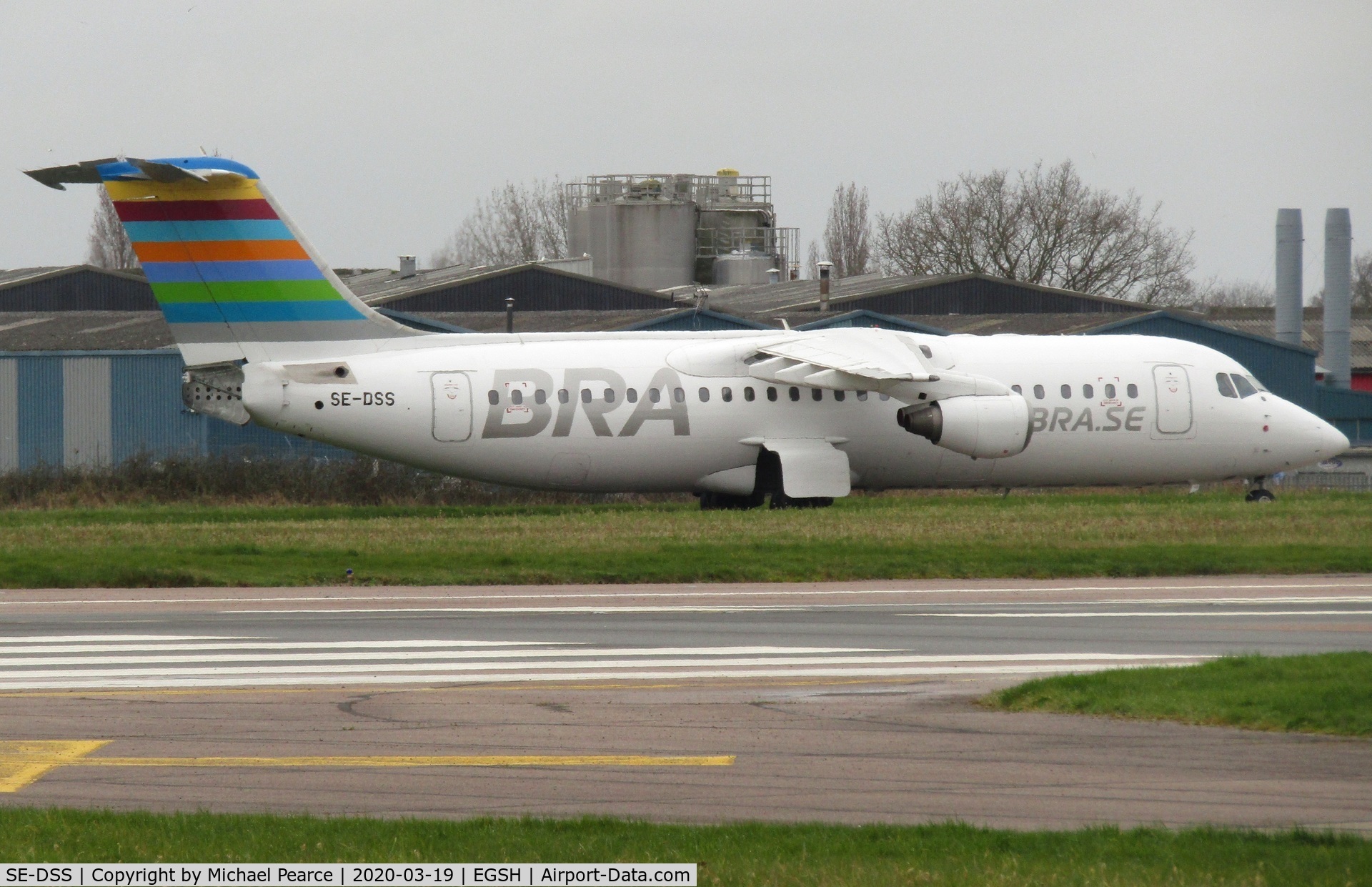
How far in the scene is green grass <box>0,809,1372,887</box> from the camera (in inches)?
292

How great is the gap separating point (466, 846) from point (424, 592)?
12.9 metres

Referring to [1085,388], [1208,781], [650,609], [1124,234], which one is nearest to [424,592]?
[650,609]

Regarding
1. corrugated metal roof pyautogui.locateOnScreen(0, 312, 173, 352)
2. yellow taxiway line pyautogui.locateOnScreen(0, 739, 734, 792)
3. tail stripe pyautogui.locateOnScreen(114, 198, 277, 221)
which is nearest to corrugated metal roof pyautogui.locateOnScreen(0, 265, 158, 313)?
corrugated metal roof pyautogui.locateOnScreen(0, 312, 173, 352)

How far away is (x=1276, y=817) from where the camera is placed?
867 centimetres

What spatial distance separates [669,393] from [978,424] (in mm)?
5495

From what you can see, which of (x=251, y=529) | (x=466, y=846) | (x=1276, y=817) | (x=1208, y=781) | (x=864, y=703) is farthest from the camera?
(x=251, y=529)

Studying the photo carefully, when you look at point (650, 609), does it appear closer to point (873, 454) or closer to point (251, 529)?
point (251, 529)

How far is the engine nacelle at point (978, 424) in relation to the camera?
29969 mm

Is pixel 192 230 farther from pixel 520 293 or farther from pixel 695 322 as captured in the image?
pixel 520 293

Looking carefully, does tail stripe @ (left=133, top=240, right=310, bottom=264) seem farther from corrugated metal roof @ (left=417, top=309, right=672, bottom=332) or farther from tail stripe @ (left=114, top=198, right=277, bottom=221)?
corrugated metal roof @ (left=417, top=309, right=672, bottom=332)

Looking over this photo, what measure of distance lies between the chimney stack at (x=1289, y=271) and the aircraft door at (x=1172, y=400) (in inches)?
1162

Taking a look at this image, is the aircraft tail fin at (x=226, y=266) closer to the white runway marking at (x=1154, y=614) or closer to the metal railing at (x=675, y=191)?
the white runway marking at (x=1154, y=614)

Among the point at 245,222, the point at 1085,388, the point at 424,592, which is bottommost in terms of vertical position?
the point at 424,592

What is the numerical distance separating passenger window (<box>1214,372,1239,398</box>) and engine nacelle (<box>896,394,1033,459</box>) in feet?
16.0
